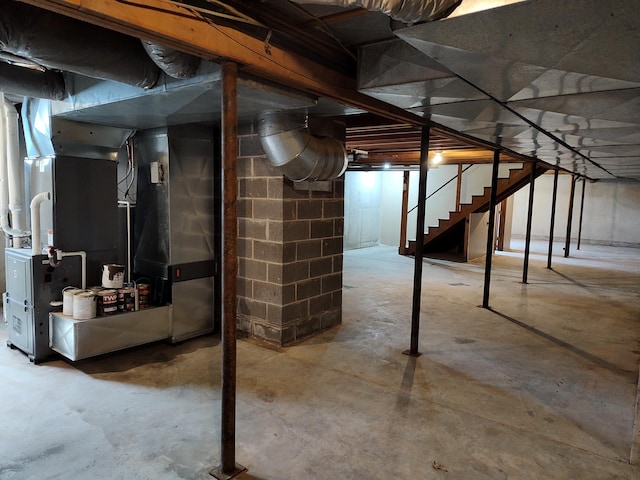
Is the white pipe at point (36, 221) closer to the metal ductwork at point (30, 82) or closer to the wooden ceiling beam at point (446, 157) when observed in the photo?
the metal ductwork at point (30, 82)

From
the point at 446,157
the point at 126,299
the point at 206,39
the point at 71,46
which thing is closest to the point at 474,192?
the point at 446,157

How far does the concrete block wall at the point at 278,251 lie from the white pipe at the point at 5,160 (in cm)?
181

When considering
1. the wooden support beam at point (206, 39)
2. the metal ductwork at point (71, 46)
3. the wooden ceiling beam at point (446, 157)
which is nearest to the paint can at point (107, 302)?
the metal ductwork at point (71, 46)

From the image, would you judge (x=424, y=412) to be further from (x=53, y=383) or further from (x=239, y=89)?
(x=53, y=383)

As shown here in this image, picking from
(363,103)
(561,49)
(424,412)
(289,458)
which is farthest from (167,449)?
(561,49)

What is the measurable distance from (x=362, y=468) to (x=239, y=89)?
203cm

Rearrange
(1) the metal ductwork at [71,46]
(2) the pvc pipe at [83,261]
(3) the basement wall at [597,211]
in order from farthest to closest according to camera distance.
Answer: (3) the basement wall at [597,211] → (2) the pvc pipe at [83,261] → (1) the metal ductwork at [71,46]

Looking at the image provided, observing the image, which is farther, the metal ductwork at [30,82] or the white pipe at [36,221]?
the white pipe at [36,221]

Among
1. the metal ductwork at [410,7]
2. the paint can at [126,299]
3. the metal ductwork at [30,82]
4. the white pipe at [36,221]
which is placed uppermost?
the metal ductwork at [30,82]

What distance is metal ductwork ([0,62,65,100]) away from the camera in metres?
2.57

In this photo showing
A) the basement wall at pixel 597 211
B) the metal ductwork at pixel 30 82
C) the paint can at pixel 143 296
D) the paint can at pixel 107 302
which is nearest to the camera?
the metal ductwork at pixel 30 82

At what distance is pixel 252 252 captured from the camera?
3.76 meters

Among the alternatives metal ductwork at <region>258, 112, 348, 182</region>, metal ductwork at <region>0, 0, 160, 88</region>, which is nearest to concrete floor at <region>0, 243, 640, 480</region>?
metal ductwork at <region>258, 112, 348, 182</region>

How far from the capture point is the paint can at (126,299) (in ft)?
11.0
